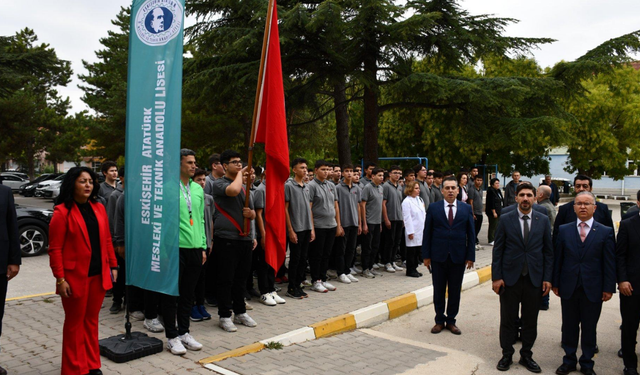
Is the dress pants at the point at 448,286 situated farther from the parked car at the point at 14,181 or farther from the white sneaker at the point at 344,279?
the parked car at the point at 14,181

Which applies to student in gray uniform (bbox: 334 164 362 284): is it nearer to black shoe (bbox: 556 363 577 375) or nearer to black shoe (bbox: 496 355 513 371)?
black shoe (bbox: 496 355 513 371)

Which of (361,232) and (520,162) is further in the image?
(520,162)

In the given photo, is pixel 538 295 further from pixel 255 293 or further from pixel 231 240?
pixel 255 293

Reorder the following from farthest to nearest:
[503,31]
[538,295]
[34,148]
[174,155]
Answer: [34,148], [503,31], [538,295], [174,155]

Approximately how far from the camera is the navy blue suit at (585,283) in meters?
5.15

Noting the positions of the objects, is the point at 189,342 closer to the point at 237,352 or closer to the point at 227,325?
the point at 237,352

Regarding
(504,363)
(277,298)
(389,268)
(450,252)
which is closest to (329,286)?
(277,298)

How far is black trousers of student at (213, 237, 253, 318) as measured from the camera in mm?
5934

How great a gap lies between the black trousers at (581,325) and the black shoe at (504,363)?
1.80 ft

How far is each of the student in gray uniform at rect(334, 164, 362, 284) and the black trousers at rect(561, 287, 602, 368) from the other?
4.23 m

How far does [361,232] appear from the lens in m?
9.45

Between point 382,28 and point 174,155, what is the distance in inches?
318

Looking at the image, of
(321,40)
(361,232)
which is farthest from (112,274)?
(321,40)

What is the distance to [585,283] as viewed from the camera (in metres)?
5.18
